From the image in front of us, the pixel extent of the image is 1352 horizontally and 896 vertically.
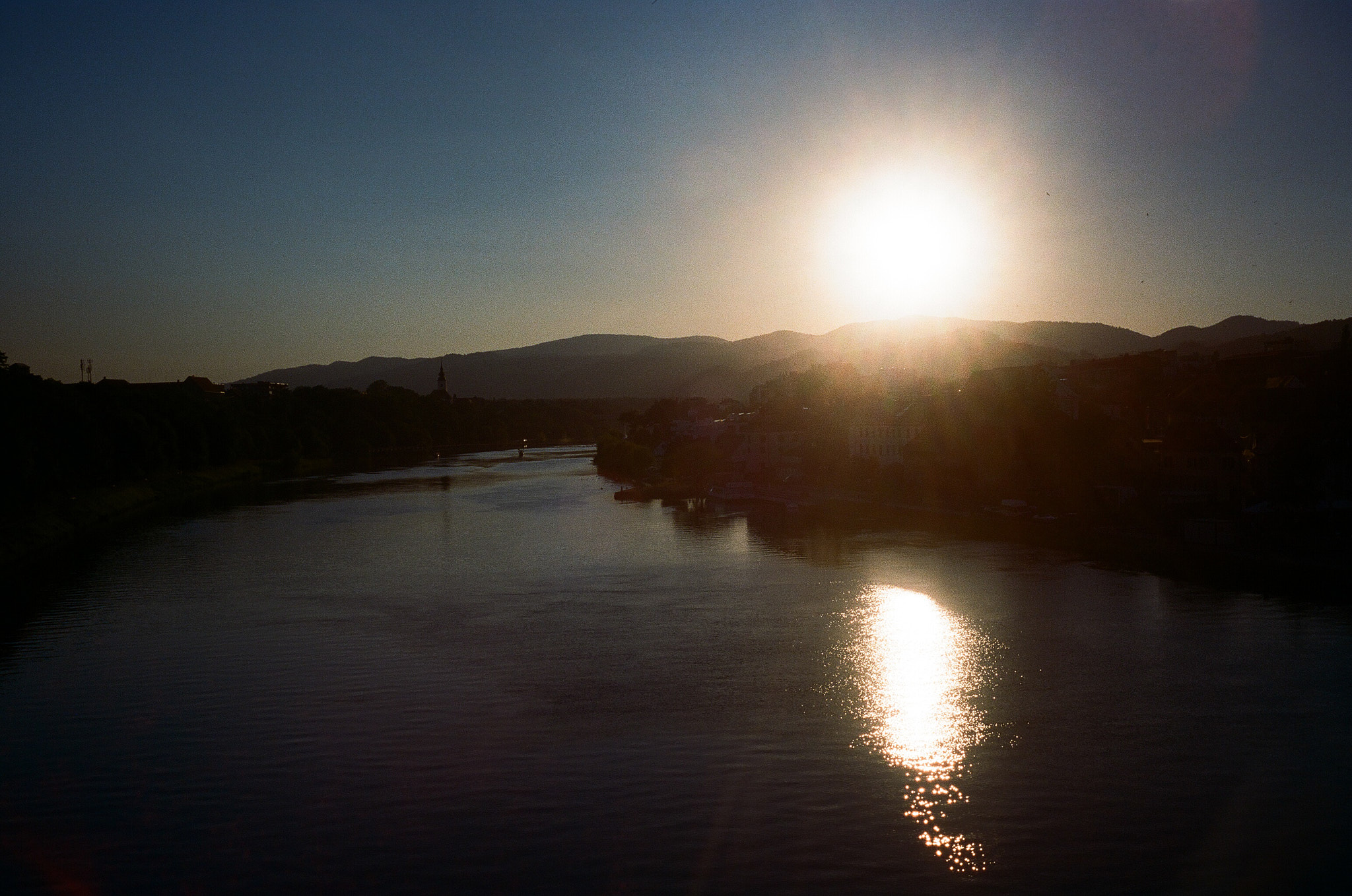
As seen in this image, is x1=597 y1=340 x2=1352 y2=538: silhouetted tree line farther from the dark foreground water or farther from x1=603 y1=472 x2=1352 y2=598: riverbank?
the dark foreground water

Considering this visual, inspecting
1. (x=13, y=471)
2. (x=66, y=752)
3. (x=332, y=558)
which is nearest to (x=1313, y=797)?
(x=66, y=752)

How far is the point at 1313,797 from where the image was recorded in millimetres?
8727

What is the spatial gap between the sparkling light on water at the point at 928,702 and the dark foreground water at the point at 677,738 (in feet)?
0.16

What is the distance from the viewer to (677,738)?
1020 cm

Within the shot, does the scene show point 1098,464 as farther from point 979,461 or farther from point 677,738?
point 677,738

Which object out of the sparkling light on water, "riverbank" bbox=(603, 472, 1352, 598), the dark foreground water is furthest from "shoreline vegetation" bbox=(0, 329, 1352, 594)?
the sparkling light on water

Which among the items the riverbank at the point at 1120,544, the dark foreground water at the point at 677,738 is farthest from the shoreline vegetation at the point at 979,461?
the dark foreground water at the point at 677,738

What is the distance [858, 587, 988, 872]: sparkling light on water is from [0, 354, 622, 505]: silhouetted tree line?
2026 cm

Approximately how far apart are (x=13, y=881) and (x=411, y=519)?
24484 mm

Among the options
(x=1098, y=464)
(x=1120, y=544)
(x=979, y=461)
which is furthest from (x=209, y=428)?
(x=1120, y=544)

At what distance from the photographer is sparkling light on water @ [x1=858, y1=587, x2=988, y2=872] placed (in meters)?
8.47

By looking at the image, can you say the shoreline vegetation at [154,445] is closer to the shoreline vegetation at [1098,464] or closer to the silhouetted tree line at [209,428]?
the silhouetted tree line at [209,428]

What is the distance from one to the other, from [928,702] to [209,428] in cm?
4500

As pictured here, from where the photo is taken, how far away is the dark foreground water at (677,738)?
7656 mm
